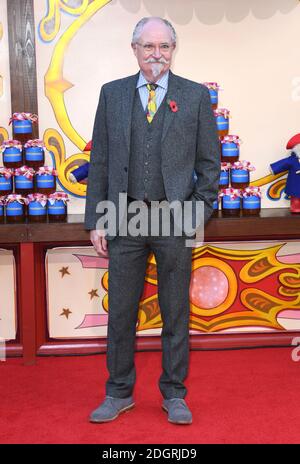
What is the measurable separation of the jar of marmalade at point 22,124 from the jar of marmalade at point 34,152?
2.0 inches

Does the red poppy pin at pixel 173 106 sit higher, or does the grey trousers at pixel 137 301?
the red poppy pin at pixel 173 106

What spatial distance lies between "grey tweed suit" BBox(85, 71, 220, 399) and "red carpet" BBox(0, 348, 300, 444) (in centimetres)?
18

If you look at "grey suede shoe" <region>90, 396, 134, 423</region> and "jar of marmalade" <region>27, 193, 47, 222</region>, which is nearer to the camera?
"grey suede shoe" <region>90, 396, 134, 423</region>

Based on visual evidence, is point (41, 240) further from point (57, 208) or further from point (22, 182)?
point (22, 182)

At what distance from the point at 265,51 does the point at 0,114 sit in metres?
1.59

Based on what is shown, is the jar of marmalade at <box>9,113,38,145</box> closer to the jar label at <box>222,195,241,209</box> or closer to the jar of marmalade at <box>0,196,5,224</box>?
the jar of marmalade at <box>0,196,5,224</box>

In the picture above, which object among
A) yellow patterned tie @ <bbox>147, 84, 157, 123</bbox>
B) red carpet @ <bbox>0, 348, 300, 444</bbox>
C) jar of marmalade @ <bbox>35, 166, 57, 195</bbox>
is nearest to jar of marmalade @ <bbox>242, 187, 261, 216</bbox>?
red carpet @ <bbox>0, 348, 300, 444</bbox>

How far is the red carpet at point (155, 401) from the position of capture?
2676 mm

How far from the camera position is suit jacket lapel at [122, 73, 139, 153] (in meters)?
2.64

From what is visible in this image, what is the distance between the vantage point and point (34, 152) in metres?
3.62

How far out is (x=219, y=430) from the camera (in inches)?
107

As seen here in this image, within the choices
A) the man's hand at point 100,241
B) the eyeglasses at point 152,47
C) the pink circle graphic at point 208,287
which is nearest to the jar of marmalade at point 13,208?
the man's hand at point 100,241

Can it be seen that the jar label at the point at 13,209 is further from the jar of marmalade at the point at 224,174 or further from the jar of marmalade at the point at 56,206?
the jar of marmalade at the point at 224,174
